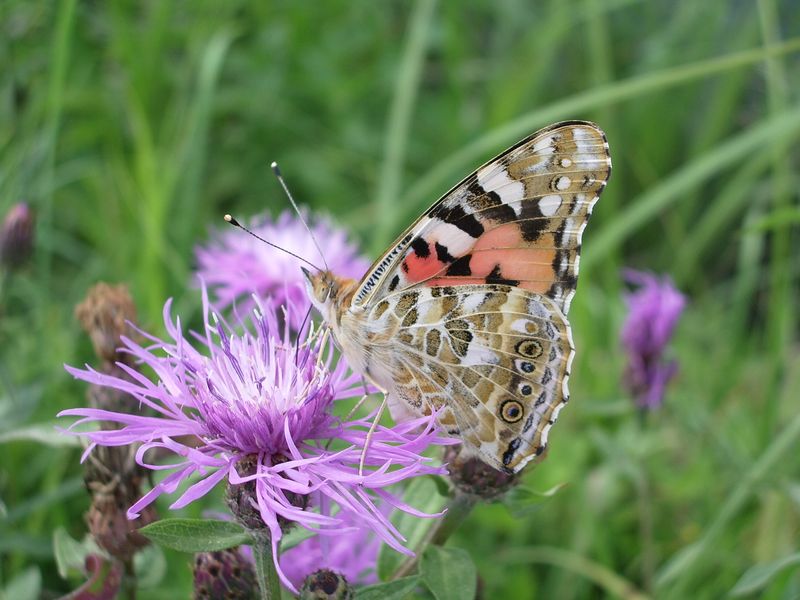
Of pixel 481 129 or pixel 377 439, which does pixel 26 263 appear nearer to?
pixel 377 439

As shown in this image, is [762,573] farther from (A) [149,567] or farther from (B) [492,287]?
(A) [149,567]

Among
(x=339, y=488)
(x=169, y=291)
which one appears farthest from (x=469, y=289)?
(x=169, y=291)

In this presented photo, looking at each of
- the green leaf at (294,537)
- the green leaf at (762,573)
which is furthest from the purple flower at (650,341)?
the green leaf at (294,537)

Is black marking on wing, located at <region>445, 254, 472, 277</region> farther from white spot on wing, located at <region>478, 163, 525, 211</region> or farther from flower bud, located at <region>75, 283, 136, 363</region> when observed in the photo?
flower bud, located at <region>75, 283, 136, 363</region>

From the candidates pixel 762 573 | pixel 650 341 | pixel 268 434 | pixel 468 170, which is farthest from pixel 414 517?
pixel 468 170

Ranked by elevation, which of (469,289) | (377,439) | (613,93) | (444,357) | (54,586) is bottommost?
(54,586)

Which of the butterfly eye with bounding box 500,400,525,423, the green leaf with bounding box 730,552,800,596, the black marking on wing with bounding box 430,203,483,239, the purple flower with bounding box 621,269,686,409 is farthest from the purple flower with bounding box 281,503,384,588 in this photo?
the purple flower with bounding box 621,269,686,409
